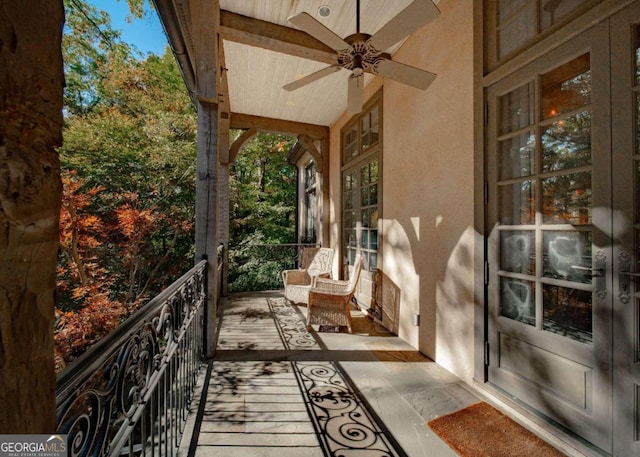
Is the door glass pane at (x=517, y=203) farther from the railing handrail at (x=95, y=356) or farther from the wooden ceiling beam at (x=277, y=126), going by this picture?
the wooden ceiling beam at (x=277, y=126)

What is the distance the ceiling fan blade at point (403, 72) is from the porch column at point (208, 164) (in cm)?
155

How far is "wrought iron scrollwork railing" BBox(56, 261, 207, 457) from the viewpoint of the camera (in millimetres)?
736

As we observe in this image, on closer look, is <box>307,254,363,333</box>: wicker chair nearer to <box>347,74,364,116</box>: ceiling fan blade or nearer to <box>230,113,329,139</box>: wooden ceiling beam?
<box>347,74,364,116</box>: ceiling fan blade

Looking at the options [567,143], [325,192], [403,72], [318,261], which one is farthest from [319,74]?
[325,192]

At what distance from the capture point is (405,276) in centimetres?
339

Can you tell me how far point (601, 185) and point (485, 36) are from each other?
58.7 inches

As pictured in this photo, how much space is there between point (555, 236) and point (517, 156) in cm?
63

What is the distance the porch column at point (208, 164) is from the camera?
2.78m

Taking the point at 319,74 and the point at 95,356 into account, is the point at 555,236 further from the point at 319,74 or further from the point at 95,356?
the point at 95,356

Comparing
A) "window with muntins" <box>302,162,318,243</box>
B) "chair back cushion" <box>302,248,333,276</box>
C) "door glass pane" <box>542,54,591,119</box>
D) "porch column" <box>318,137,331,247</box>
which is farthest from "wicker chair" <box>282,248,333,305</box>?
"door glass pane" <box>542,54,591,119</box>

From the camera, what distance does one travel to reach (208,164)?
2871mm

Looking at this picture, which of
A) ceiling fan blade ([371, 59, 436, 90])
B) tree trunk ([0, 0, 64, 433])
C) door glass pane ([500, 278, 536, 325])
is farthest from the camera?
ceiling fan blade ([371, 59, 436, 90])

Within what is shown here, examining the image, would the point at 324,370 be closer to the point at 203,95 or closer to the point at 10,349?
the point at 10,349

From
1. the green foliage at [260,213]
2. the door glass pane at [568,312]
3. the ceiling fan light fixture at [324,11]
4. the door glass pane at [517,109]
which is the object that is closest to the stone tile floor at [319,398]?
the door glass pane at [568,312]
